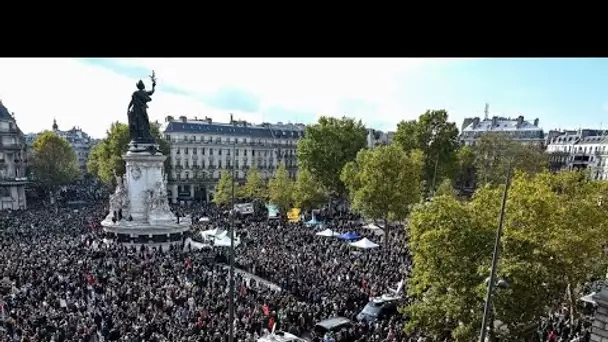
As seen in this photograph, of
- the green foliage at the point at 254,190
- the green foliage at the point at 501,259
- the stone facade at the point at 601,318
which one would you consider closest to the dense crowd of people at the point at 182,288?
the green foliage at the point at 501,259

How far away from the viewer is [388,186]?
38406 millimetres

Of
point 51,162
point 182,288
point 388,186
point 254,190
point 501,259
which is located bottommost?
point 254,190

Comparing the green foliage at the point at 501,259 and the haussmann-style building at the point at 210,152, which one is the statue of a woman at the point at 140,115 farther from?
the haussmann-style building at the point at 210,152

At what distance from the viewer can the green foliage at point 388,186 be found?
126ft

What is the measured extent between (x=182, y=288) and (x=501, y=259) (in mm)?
15487

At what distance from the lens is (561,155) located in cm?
9500

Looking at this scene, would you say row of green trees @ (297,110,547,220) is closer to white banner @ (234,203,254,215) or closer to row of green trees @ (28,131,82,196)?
white banner @ (234,203,254,215)

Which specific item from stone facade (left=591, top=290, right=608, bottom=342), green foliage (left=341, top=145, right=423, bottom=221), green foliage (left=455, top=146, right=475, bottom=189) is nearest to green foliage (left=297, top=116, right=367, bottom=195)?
green foliage (left=341, top=145, right=423, bottom=221)

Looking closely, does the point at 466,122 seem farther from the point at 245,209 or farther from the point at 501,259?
the point at 501,259

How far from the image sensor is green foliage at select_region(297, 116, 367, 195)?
193ft

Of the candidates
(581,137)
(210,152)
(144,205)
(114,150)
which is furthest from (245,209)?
(581,137)

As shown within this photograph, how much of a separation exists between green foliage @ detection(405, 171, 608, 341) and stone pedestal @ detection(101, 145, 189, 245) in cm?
2442

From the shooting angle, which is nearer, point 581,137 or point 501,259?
point 501,259
